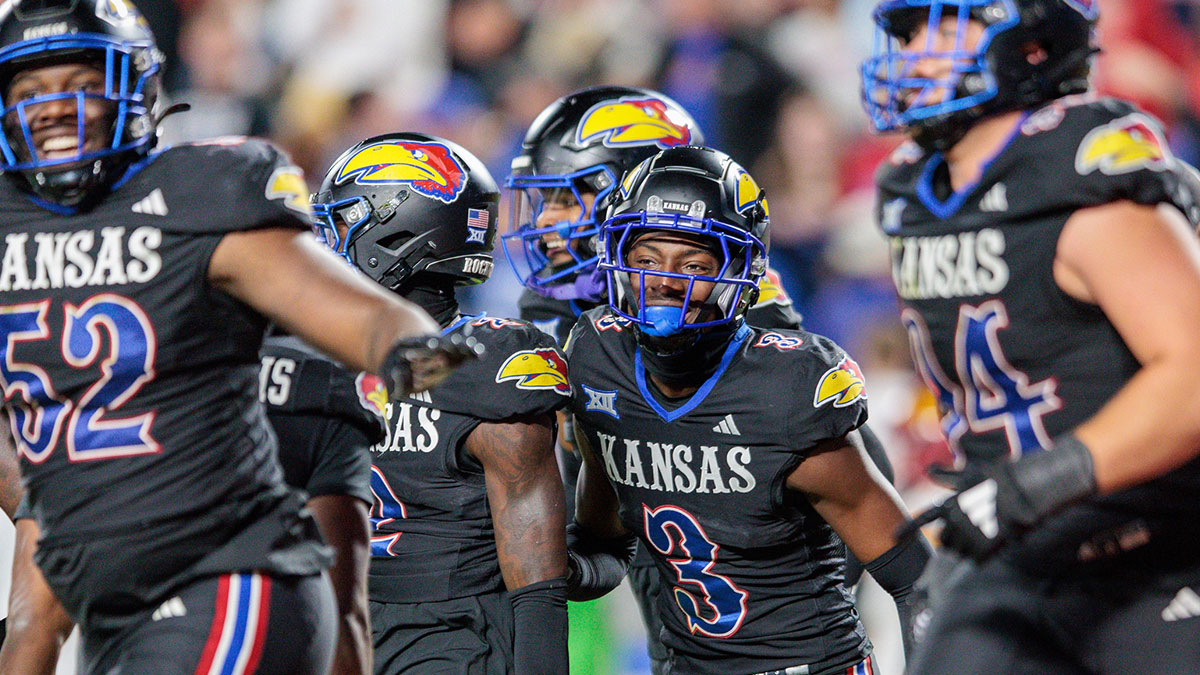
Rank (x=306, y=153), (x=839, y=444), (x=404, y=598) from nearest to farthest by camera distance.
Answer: (x=839, y=444) → (x=404, y=598) → (x=306, y=153)

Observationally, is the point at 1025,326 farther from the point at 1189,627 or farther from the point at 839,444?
the point at 839,444

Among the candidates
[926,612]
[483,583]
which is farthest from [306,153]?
[926,612]

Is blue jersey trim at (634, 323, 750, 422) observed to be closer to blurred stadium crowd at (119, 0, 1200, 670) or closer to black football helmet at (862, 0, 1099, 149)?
black football helmet at (862, 0, 1099, 149)

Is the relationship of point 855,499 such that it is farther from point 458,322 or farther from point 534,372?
point 458,322

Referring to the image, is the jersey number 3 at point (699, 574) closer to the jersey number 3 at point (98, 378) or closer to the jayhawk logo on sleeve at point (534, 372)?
the jayhawk logo on sleeve at point (534, 372)

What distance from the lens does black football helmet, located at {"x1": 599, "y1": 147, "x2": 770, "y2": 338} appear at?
3.32 meters

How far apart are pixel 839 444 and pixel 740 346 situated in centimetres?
36

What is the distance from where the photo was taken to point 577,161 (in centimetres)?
451

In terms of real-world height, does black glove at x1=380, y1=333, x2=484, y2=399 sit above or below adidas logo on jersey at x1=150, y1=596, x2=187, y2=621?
above

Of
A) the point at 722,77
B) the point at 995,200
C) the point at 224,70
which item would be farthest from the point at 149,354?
the point at 224,70

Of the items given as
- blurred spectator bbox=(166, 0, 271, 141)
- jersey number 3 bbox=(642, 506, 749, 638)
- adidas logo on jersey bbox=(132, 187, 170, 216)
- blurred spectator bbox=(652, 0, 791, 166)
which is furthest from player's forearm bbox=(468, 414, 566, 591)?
blurred spectator bbox=(166, 0, 271, 141)

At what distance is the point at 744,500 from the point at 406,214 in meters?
1.15

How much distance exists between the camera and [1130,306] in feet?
7.41

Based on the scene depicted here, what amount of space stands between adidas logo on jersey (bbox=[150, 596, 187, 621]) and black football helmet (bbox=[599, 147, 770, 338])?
1269mm
